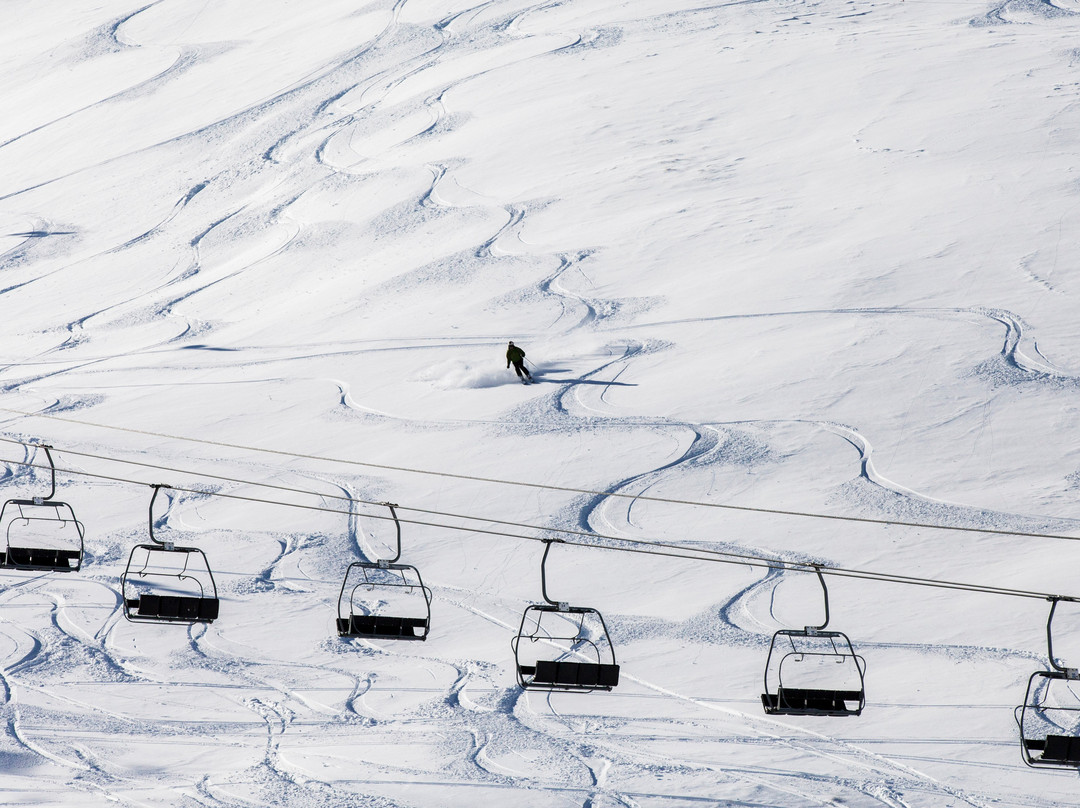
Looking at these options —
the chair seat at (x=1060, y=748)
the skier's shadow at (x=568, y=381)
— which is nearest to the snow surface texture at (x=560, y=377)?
the skier's shadow at (x=568, y=381)

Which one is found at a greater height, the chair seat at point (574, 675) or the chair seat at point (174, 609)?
the chair seat at point (174, 609)

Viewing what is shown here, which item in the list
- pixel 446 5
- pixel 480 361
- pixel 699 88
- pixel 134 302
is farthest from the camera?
pixel 446 5

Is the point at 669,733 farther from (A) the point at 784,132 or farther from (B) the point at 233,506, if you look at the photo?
(A) the point at 784,132

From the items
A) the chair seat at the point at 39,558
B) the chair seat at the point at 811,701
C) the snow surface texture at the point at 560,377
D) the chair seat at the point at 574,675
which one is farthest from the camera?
the snow surface texture at the point at 560,377

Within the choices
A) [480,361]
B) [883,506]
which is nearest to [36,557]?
[883,506]

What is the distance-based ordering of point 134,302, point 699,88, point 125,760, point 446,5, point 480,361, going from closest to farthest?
point 125,760 → point 480,361 → point 134,302 → point 699,88 → point 446,5

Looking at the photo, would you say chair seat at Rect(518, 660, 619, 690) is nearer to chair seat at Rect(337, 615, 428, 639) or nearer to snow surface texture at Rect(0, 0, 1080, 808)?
chair seat at Rect(337, 615, 428, 639)

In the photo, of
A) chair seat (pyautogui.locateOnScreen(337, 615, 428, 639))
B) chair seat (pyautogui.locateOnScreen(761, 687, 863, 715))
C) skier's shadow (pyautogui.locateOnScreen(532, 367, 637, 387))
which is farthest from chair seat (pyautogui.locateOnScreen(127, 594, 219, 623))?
skier's shadow (pyautogui.locateOnScreen(532, 367, 637, 387))

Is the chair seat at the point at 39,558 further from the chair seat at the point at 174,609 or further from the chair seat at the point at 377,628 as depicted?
the chair seat at the point at 377,628
